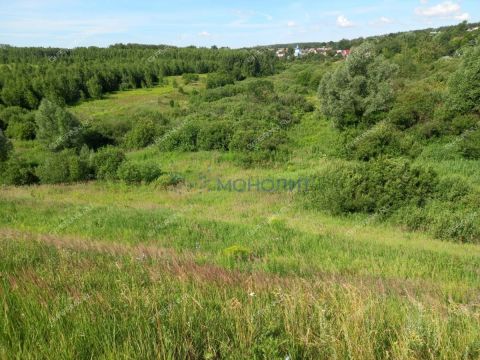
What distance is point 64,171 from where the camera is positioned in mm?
27953

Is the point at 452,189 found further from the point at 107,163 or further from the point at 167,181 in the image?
the point at 107,163

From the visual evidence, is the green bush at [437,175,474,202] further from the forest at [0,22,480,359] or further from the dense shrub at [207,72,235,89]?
the dense shrub at [207,72,235,89]

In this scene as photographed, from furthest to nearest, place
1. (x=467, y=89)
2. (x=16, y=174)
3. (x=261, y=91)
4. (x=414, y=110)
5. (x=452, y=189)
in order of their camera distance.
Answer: (x=261, y=91) < (x=414, y=110) < (x=467, y=89) < (x=16, y=174) < (x=452, y=189)

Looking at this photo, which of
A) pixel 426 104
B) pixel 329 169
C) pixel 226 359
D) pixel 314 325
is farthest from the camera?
pixel 426 104

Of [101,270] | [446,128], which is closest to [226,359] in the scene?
[101,270]

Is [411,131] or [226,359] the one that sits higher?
[226,359]

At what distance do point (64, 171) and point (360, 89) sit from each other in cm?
→ 2699

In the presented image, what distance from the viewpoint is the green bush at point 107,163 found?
27.0 m

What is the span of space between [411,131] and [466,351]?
31.3m

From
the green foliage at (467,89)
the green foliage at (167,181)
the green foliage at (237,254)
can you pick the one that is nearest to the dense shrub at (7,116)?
the green foliage at (167,181)

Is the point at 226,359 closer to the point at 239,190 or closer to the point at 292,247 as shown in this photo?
the point at 292,247

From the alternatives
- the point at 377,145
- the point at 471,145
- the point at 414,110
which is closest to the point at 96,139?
the point at 377,145

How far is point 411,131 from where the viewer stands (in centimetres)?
3073

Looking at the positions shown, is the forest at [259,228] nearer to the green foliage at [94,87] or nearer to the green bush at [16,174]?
the green bush at [16,174]
